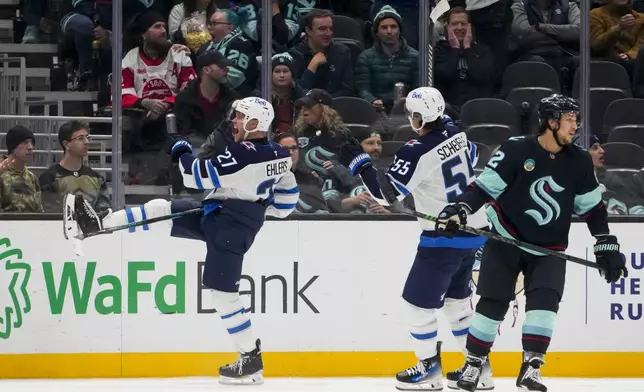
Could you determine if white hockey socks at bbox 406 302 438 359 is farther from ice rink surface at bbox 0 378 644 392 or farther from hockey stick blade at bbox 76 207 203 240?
hockey stick blade at bbox 76 207 203 240

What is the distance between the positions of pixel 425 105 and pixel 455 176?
36cm

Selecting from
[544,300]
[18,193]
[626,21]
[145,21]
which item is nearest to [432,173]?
[544,300]

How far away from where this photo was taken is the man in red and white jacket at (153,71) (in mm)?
7129

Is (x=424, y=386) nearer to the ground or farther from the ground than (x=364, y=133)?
nearer to the ground

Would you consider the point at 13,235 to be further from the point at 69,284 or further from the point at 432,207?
the point at 432,207

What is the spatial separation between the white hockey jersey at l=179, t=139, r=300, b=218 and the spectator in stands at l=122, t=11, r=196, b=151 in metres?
0.62

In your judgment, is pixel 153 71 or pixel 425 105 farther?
pixel 153 71

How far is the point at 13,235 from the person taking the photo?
6.84 meters

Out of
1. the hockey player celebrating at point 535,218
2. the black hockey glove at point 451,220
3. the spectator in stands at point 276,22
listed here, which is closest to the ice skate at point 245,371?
the hockey player celebrating at point 535,218

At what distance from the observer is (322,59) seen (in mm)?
7379

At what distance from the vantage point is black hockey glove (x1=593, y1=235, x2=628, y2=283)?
5.74 meters

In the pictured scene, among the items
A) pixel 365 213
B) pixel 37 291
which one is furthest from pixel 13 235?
pixel 365 213

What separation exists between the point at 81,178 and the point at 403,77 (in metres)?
1.81

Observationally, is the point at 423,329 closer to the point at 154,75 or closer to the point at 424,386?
the point at 424,386
